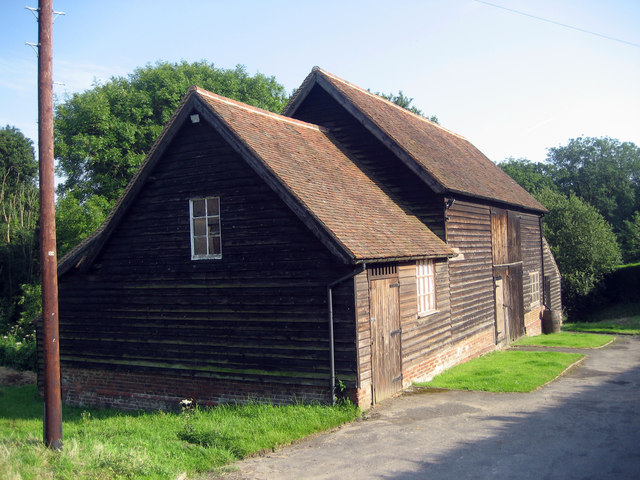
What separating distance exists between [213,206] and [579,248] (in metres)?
25.7

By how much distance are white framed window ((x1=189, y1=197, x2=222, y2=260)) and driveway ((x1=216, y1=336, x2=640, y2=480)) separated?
5059 millimetres

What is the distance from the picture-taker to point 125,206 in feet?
43.9

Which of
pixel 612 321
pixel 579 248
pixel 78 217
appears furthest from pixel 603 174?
pixel 78 217

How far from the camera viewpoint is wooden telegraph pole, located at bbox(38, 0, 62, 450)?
8.71 meters

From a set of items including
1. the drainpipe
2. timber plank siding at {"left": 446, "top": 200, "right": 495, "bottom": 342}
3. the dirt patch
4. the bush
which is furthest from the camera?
the bush

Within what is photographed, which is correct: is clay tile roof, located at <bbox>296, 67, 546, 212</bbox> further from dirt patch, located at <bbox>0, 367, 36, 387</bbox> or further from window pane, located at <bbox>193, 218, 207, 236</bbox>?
dirt patch, located at <bbox>0, 367, 36, 387</bbox>

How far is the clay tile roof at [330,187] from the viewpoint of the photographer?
37.1 ft

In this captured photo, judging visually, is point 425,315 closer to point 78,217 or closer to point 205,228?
point 205,228

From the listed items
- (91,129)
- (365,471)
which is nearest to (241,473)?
(365,471)

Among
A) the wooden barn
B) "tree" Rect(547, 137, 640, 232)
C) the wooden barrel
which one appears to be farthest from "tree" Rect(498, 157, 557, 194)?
the wooden barn

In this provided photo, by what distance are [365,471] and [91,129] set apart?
30.5m

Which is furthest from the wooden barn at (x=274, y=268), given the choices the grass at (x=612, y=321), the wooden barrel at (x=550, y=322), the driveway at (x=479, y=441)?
the grass at (x=612, y=321)

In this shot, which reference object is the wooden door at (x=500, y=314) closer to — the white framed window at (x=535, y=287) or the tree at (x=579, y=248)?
the white framed window at (x=535, y=287)

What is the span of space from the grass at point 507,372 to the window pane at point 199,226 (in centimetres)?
628
